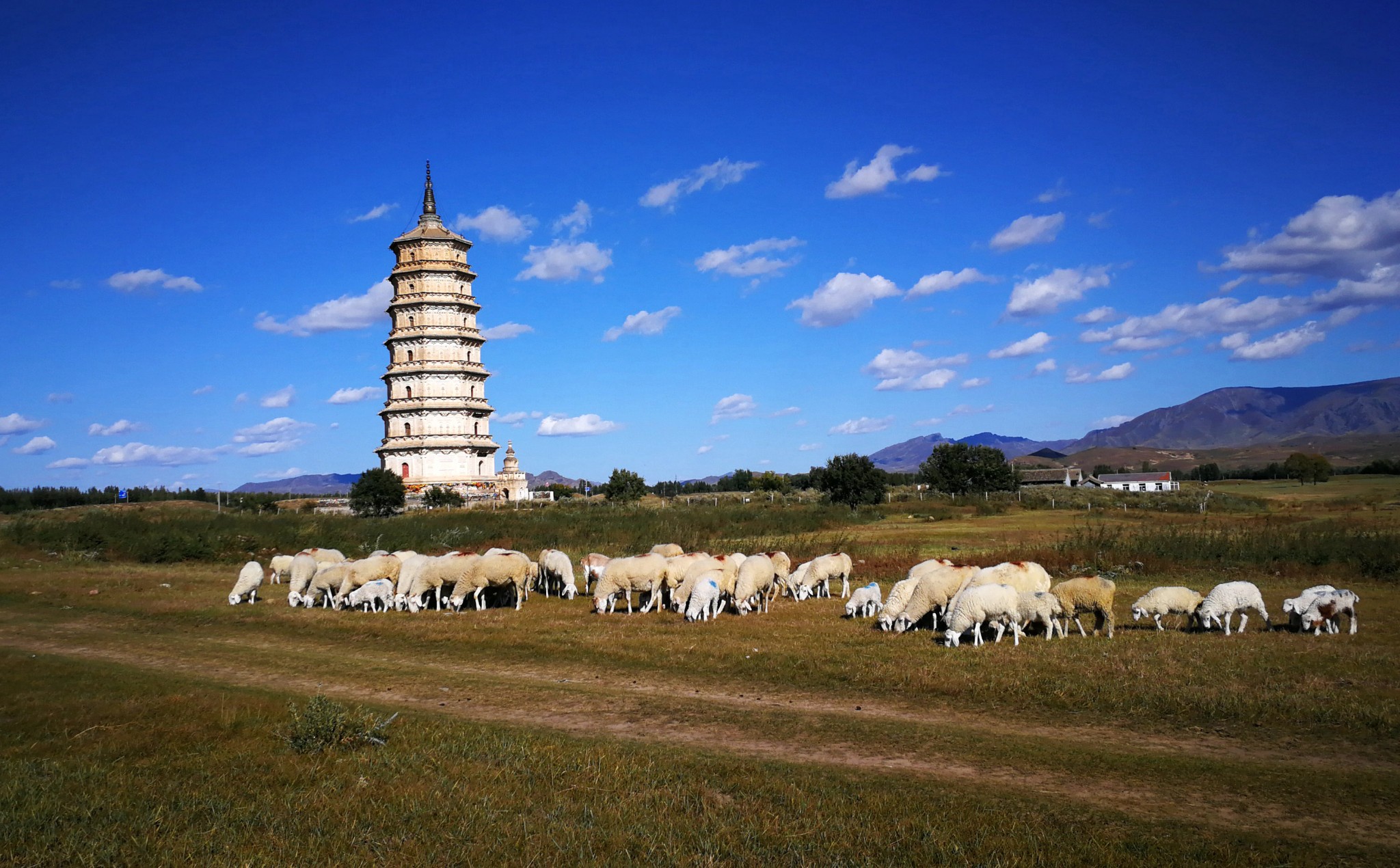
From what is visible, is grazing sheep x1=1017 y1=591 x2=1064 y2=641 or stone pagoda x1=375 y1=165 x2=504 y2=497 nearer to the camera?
grazing sheep x1=1017 y1=591 x2=1064 y2=641

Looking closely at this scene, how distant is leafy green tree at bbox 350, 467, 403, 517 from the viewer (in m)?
57.6

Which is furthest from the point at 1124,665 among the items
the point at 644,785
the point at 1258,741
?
the point at 644,785

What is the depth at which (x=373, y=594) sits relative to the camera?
22.5m

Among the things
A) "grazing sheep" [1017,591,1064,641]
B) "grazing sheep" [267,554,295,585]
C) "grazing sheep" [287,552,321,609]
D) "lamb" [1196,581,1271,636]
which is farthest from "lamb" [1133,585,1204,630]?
"grazing sheep" [267,554,295,585]

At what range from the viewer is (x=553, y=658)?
53.7 feet

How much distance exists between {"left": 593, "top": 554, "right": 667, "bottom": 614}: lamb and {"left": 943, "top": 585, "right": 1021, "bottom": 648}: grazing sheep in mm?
7978

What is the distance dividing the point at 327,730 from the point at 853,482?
59897 millimetres

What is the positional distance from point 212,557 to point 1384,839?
38.1m

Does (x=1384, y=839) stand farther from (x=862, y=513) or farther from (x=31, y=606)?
(x=862, y=513)

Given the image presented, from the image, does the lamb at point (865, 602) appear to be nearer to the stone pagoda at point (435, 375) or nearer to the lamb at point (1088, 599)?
the lamb at point (1088, 599)

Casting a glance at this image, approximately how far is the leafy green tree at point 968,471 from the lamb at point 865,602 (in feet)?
192

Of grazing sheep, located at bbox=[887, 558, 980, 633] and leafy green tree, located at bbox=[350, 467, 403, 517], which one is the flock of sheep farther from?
leafy green tree, located at bbox=[350, 467, 403, 517]

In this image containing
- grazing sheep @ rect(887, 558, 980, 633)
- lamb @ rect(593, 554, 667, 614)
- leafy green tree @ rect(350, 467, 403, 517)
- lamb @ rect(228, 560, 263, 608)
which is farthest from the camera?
leafy green tree @ rect(350, 467, 403, 517)

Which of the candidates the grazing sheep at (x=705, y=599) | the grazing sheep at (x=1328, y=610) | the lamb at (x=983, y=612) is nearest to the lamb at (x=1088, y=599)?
the lamb at (x=983, y=612)
